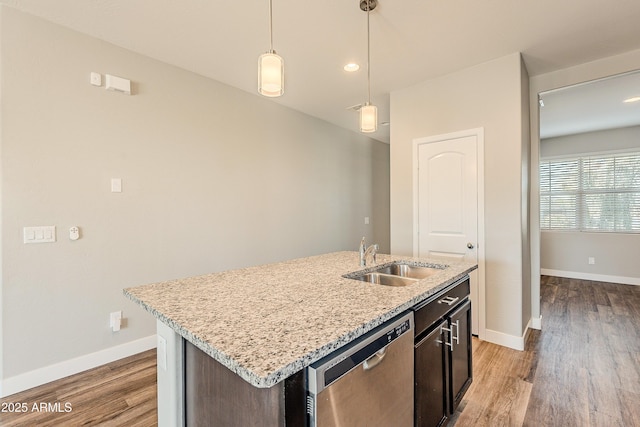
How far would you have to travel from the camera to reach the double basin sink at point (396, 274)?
6.34 ft

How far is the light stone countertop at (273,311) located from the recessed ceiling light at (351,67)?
7.11 ft

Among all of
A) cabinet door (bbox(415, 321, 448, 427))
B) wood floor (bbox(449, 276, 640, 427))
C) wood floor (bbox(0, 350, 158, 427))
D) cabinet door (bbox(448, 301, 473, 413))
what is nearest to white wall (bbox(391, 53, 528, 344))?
wood floor (bbox(449, 276, 640, 427))

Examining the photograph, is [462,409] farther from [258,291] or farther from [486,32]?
[486,32]

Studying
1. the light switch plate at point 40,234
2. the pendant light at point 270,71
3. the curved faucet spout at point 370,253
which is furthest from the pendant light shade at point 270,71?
the light switch plate at point 40,234

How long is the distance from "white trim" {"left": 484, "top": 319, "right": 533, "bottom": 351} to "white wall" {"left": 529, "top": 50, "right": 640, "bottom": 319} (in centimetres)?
73

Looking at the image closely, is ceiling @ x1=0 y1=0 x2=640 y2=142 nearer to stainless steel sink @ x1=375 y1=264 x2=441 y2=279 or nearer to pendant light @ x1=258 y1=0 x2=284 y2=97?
pendant light @ x1=258 y1=0 x2=284 y2=97

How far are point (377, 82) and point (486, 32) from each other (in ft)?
3.85

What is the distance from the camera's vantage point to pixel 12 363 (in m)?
2.16

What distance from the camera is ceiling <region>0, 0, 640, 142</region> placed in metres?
2.17

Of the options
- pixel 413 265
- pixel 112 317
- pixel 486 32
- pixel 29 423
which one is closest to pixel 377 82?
pixel 486 32

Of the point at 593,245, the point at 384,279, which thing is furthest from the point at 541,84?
the point at 593,245

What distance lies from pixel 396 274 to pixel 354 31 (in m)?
1.97

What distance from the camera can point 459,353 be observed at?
1840 millimetres

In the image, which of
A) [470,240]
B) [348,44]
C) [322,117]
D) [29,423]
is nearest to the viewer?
[29,423]
